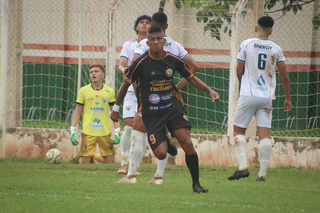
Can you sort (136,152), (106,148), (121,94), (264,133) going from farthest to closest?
(106,148) < (264,133) < (136,152) < (121,94)

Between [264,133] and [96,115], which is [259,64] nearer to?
[264,133]

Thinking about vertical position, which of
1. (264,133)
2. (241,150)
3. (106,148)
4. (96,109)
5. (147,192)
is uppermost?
(96,109)

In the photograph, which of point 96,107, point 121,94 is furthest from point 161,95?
point 96,107

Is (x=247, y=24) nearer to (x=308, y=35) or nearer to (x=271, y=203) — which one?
(x=308, y=35)

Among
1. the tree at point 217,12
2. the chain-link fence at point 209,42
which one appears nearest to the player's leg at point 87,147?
the chain-link fence at point 209,42

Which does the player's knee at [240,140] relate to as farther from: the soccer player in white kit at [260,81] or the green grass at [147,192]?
the green grass at [147,192]

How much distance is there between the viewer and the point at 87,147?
435 inches

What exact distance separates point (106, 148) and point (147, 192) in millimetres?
4423

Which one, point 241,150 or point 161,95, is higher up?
point 161,95

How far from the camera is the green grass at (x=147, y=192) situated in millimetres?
5781

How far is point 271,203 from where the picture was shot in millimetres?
6188

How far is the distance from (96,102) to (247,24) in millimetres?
3176

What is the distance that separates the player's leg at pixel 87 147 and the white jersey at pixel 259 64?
3587 millimetres

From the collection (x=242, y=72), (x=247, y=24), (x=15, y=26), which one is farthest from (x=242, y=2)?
(x=15, y=26)
